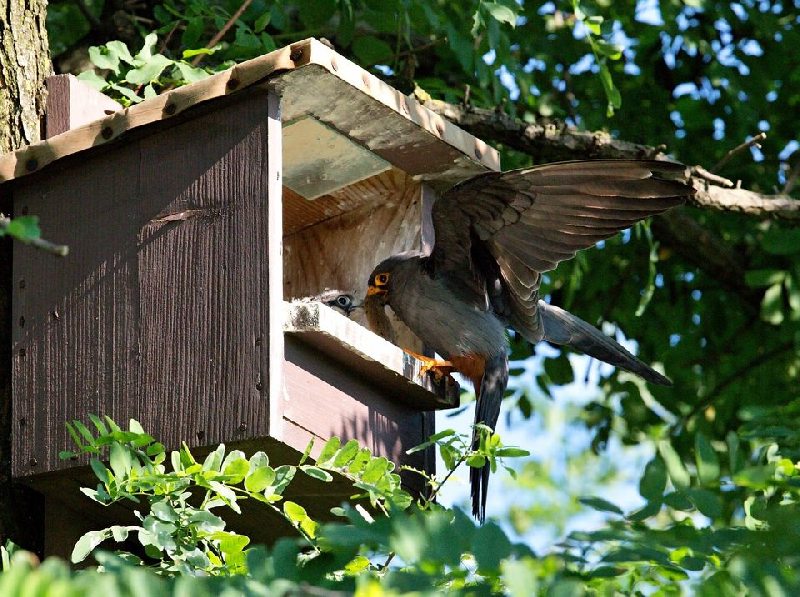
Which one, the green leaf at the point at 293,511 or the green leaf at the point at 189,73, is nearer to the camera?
the green leaf at the point at 293,511

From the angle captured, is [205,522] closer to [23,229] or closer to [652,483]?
[652,483]

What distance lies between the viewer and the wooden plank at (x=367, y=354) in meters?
3.30

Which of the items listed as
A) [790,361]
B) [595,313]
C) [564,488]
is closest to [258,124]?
[595,313]

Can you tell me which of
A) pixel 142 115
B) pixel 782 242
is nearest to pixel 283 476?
pixel 142 115

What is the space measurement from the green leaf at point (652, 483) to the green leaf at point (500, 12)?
6.95 ft

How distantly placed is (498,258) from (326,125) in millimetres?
651

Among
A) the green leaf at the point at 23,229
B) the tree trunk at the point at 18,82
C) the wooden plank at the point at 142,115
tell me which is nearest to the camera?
the green leaf at the point at 23,229

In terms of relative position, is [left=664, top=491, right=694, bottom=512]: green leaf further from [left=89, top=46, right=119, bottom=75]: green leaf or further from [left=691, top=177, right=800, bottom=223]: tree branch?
[left=691, top=177, right=800, bottom=223]: tree branch

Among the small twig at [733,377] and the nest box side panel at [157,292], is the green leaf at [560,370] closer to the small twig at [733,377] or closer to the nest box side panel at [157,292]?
the small twig at [733,377]

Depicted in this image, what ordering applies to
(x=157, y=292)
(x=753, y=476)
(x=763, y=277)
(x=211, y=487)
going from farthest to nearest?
(x=763, y=277) < (x=157, y=292) < (x=211, y=487) < (x=753, y=476)

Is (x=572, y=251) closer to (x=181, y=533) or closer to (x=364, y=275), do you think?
(x=364, y=275)

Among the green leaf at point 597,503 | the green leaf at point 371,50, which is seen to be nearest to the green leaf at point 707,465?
the green leaf at point 597,503

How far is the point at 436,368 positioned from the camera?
3.92 m

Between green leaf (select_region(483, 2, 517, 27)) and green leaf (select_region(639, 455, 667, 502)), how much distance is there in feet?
6.95
